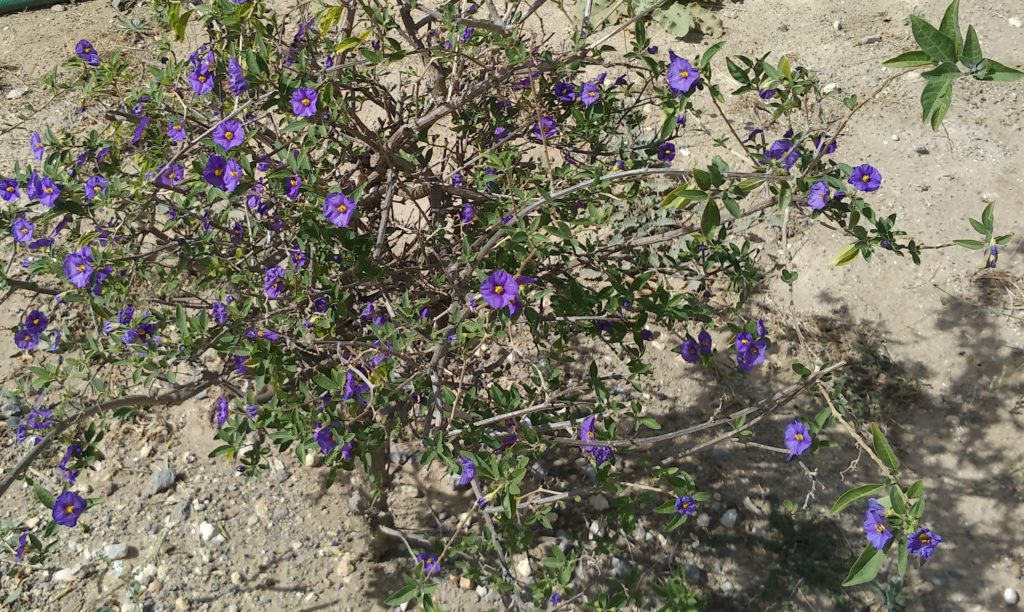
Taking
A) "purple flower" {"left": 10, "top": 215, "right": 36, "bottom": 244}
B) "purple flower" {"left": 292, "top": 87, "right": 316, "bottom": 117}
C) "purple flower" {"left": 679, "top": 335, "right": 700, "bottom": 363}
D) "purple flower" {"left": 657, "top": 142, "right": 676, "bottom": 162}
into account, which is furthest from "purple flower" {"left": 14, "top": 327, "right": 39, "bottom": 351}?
"purple flower" {"left": 657, "top": 142, "right": 676, "bottom": 162}

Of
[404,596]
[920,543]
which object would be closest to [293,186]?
[404,596]

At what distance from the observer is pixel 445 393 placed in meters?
1.97

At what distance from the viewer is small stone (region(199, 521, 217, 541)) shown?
2726 millimetres

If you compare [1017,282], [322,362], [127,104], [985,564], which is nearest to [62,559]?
[322,362]

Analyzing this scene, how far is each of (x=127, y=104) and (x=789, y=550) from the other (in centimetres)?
234

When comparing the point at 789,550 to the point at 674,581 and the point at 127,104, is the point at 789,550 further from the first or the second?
the point at 127,104

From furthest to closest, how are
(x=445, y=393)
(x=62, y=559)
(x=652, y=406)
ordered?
(x=652, y=406), (x=62, y=559), (x=445, y=393)

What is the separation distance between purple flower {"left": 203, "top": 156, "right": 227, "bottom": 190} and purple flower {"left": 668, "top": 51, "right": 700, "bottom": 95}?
103cm

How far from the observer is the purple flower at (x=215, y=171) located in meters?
1.92

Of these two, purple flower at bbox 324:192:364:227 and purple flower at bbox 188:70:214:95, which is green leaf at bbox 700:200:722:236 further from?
purple flower at bbox 188:70:214:95

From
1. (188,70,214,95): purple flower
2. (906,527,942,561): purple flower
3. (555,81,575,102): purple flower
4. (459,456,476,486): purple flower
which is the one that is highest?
(188,70,214,95): purple flower

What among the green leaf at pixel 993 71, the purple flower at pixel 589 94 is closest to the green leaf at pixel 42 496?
the purple flower at pixel 589 94

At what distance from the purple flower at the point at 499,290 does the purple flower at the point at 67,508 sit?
1109 mm

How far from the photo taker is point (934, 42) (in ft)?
4.66
